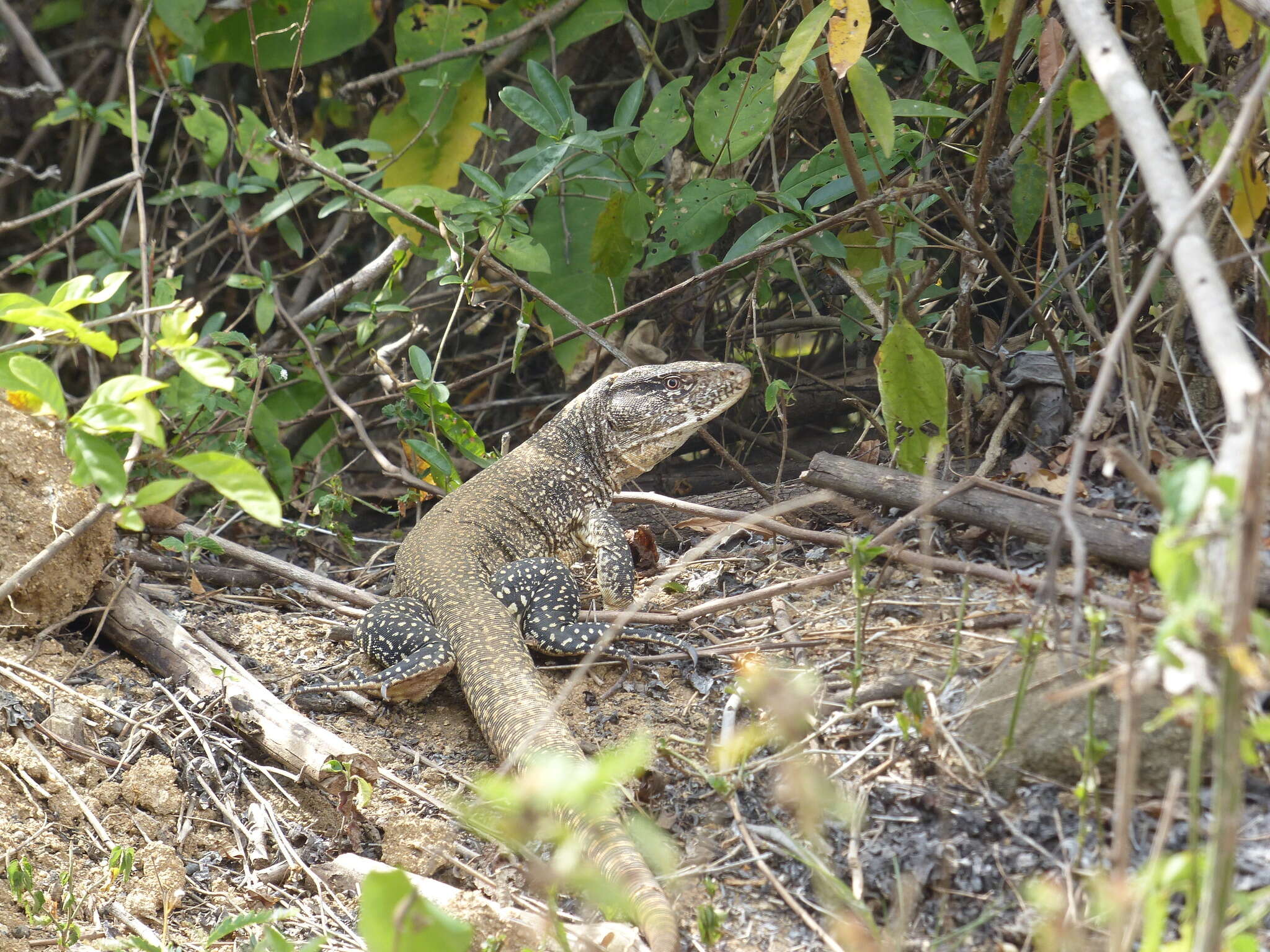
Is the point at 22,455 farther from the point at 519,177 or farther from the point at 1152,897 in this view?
the point at 1152,897

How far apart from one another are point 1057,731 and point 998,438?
1.69m

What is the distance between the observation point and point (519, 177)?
16.3 feet

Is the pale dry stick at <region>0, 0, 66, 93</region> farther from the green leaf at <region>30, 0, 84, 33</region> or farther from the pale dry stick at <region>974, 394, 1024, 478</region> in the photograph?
the pale dry stick at <region>974, 394, 1024, 478</region>

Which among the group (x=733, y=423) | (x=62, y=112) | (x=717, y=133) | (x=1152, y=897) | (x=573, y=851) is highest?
(x=62, y=112)

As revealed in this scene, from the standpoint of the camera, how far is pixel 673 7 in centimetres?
537

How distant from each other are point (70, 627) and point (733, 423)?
3426 mm

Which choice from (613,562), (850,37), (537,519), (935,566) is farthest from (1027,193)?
(537,519)

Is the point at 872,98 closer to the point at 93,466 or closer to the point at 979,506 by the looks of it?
the point at 979,506

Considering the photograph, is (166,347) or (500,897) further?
(500,897)

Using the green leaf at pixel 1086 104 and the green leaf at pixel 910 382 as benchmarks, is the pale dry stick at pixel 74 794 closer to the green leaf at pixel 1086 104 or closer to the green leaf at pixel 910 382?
the green leaf at pixel 910 382

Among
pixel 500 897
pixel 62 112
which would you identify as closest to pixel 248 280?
pixel 62 112

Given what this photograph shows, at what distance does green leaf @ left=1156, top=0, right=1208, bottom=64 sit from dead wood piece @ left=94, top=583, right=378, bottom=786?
3.41 meters

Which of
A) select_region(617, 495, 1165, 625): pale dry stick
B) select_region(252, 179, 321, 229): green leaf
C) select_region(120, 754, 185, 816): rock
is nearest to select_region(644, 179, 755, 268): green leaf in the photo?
select_region(617, 495, 1165, 625): pale dry stick

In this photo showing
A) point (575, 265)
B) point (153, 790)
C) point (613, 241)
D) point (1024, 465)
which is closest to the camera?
point (153, 790)
